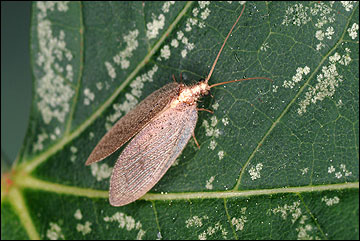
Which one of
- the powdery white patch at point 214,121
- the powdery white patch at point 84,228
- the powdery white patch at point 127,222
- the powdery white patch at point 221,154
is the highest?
the powdery white patch at point 214,121

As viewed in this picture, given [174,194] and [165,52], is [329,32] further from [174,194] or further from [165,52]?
[174,194]

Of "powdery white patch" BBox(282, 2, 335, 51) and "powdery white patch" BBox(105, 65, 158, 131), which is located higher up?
"powdery white patch" BBox(282, 2, 335, 51)

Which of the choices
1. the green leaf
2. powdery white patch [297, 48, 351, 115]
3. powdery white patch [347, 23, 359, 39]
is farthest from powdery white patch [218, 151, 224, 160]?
powdery white patch [347, 23, 359, 39]

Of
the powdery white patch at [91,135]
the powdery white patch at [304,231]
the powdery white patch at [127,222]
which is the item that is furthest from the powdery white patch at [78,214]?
the powdery white patch at [304,231]

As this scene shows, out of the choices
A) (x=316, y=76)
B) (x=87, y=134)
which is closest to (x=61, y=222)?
(x=87, y=134)

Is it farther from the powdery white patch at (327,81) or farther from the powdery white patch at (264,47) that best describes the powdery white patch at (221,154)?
the powdery white patch at (264,47)

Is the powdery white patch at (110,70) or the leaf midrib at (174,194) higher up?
the powdery white patch at (110,70)

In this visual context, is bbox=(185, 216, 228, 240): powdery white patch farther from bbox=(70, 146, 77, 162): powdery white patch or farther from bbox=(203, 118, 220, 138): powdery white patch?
bbox=(70, 146, 77, 162): powdery white patch
